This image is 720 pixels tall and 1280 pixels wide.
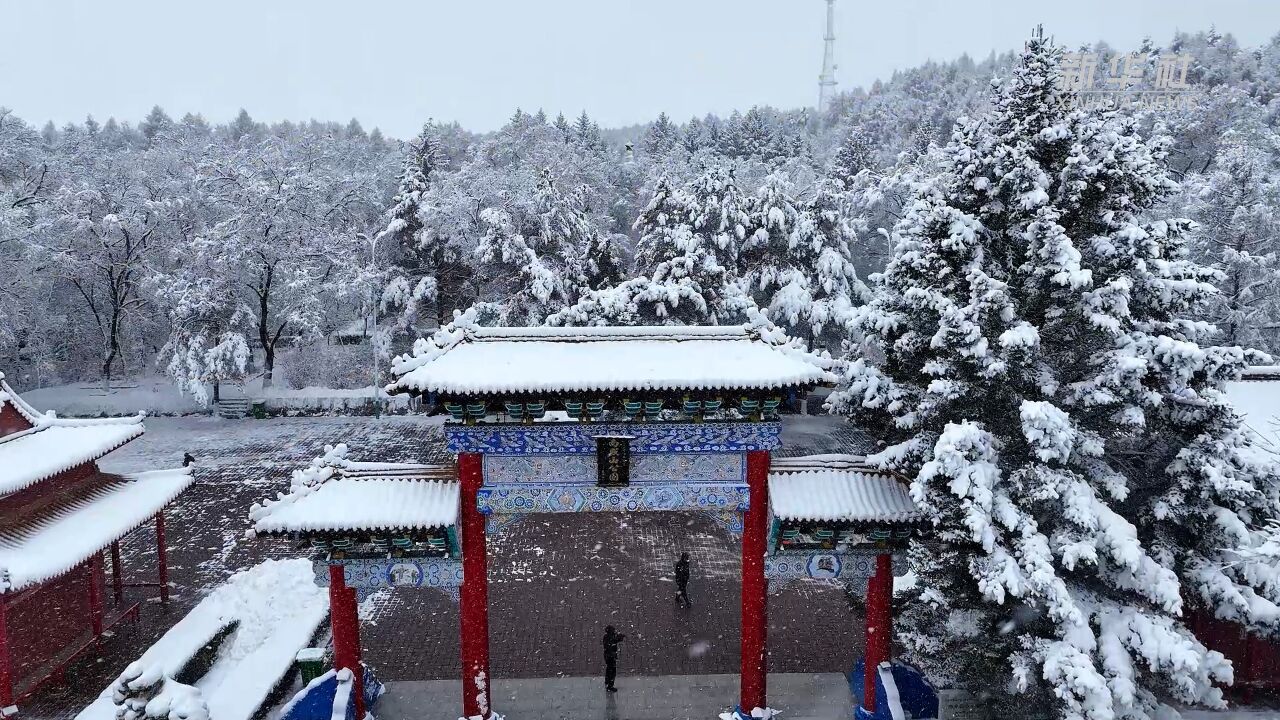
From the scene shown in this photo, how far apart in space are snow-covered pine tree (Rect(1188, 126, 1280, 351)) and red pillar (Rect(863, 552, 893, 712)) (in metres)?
18.9

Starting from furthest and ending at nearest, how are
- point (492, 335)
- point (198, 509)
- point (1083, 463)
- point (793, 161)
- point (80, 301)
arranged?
point (793, 161) < point (80, 301) < point (198, 509) < point (492, 335) < point (1083, 463)

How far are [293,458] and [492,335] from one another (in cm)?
1823

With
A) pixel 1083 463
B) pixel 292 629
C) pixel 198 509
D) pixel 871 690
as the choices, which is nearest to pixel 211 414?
pixel 198 509

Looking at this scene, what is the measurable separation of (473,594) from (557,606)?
5.28m

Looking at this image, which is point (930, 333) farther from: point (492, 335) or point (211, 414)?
point (211, 414)

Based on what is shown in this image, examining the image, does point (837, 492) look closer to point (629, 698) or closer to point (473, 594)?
point (629, 698)

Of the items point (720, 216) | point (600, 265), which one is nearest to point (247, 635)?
point (600, 265)

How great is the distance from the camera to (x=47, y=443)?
14.5 m

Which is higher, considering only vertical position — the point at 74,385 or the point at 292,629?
the point at 74,385

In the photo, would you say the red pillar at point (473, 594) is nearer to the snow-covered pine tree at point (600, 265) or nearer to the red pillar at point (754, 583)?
the red pillar at point (754, 583)

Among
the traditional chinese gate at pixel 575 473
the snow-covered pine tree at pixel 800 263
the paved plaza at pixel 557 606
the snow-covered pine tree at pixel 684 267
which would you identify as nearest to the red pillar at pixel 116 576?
the paved plaza at pixel 557 606

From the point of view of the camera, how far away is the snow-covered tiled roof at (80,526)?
11.8 meters

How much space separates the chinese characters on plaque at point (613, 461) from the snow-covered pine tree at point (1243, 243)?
21735 millimetres

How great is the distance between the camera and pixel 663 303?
27844 millimetres
